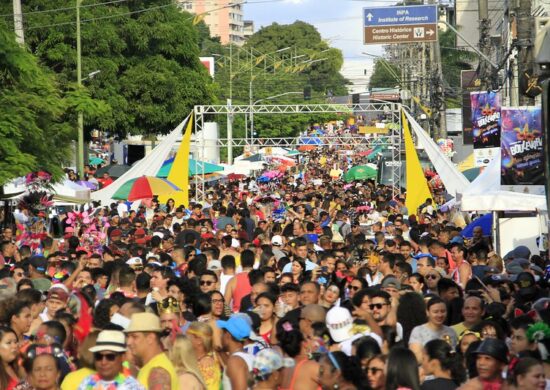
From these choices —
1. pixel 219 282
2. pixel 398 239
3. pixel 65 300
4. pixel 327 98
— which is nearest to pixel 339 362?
pixel 65 300

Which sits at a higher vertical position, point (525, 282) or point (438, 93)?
point (438, 93)

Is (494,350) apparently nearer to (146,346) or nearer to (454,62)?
(146,346)

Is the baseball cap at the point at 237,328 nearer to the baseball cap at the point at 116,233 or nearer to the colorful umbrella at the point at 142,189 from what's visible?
the baseball cap at the point at 116,233

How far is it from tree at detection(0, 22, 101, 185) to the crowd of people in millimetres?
3837

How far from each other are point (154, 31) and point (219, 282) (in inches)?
1564

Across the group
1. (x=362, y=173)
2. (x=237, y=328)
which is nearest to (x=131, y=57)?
(x=362, y=173)

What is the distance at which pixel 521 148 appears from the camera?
1958 cm

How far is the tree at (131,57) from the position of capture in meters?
49.5

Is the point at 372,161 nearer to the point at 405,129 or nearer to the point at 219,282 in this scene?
the point at 405,129

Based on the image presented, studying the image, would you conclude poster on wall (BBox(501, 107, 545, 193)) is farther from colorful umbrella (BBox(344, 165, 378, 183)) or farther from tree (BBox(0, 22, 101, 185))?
colorful umbrella (BBox(344, 165, 378, 183))

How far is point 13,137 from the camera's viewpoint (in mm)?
24516

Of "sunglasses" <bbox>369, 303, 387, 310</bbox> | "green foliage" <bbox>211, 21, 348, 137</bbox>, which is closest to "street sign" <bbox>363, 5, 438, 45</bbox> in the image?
"green foliage" <bbox>211, 21, 348, 137</bbox>

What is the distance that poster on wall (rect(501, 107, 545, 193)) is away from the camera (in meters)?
19.4

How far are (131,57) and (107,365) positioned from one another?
152ft
